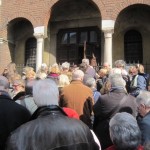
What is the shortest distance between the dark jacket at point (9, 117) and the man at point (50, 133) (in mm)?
771

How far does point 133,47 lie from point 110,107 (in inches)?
503

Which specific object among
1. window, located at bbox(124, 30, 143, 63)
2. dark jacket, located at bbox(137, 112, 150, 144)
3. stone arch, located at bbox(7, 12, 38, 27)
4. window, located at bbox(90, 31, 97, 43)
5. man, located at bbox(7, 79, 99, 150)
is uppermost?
stone arch, located at bbox(7, 12, 38, 27)

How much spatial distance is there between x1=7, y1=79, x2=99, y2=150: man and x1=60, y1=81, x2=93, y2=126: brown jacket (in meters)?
2.74

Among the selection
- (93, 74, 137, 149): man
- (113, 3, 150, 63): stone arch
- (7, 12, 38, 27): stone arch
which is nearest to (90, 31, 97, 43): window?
(113, 3, 150, 63): stone arch

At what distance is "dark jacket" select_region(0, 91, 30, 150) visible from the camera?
365cm

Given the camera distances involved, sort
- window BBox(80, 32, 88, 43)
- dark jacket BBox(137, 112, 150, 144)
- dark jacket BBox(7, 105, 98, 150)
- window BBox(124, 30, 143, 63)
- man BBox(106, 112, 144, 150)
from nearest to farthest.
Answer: dark jacket BBox(7, 105, 98, 150), man BBox(106, 112, 144, 150), dark jacket BBox(137, 112, 150, 144), window BBox(124, 30, 143, 63), window BBox(80, 32, 88, 43)

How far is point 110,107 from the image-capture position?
4.95 meters

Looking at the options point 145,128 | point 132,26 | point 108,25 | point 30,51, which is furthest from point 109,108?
point 30,51

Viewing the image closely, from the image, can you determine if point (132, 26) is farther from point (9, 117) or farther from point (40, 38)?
point (9, 117)

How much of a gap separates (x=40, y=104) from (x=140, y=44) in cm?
1478

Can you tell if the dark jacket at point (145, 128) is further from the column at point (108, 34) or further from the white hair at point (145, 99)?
the column at point (108, 34)

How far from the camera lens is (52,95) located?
3047 mm

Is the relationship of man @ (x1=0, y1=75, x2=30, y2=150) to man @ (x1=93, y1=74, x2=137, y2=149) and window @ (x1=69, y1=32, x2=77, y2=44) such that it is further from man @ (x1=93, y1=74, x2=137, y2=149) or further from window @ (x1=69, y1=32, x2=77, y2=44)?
window @ (x1=69, y1=32, x2=77, y2=44)

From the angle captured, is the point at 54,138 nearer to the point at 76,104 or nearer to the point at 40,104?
the point at 40,104
